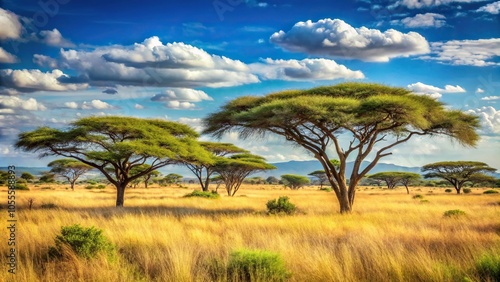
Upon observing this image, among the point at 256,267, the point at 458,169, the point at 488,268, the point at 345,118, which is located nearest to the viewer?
the point at 488,268

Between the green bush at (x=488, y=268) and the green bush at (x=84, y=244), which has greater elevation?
the green bush at (x=84, y=244)

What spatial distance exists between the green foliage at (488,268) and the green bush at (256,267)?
10.7ft

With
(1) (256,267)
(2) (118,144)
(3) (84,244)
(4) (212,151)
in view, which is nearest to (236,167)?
(4) (212,151)

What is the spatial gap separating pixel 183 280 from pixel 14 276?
2.95 m

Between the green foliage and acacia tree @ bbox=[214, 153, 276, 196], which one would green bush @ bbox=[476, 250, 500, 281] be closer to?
the green foliage

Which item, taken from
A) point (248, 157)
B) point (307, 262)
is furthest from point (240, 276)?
point (248, 157)

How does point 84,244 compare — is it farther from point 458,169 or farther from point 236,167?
point 458,169

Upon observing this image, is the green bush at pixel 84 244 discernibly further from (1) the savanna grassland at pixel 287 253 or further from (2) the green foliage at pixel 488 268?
(2) the green foliage at pixel 488 268

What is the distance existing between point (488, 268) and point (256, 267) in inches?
154

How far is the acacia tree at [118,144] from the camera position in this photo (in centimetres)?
2191

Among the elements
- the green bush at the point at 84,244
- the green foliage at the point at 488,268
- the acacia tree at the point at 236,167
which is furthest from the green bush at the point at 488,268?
the acacia tree at the point at 236,167

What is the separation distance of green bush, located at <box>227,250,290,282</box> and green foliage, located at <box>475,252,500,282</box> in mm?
3274

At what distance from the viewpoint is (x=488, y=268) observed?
6.39 metres

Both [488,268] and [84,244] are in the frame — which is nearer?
[488,268]
